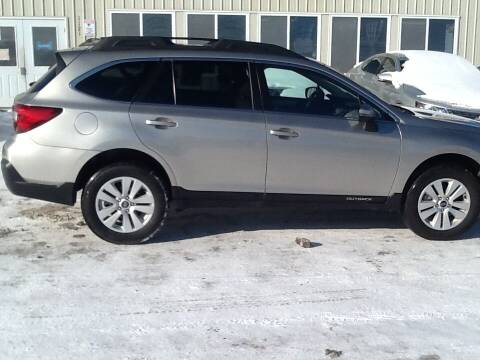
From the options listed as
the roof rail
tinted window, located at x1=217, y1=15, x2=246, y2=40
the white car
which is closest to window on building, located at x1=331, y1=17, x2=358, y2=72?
tinted window, located at x1=217, y1=15, x2=246, y2=40

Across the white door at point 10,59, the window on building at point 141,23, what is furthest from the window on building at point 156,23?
the white door at point 10,59

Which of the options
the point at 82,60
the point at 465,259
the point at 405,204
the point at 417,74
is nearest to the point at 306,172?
the point at 405,204

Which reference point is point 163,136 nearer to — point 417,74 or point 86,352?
point 86,352

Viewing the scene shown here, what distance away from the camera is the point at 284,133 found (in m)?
5.32

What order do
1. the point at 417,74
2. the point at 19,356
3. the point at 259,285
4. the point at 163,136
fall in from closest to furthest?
the point at 19,356, the point at 259,285, the point at 163,136, the point at 417,74

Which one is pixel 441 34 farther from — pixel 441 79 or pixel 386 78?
pixel 441 79

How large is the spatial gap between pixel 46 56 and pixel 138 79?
10.6 meters

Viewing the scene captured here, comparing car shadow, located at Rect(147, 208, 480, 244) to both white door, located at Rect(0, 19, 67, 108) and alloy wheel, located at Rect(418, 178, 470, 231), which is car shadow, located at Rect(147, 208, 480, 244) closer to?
alloy wheel, located at Rect(418, 178, 470, 231)

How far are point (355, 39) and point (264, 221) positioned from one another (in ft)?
34.6

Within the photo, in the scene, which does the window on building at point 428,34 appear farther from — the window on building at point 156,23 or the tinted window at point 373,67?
the window on building at point 156,23

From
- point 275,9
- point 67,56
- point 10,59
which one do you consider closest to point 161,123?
point 67,56

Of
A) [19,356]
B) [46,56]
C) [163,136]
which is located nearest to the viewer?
[19,356]

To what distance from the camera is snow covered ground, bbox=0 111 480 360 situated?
370 cm

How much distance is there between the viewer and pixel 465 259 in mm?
5281
